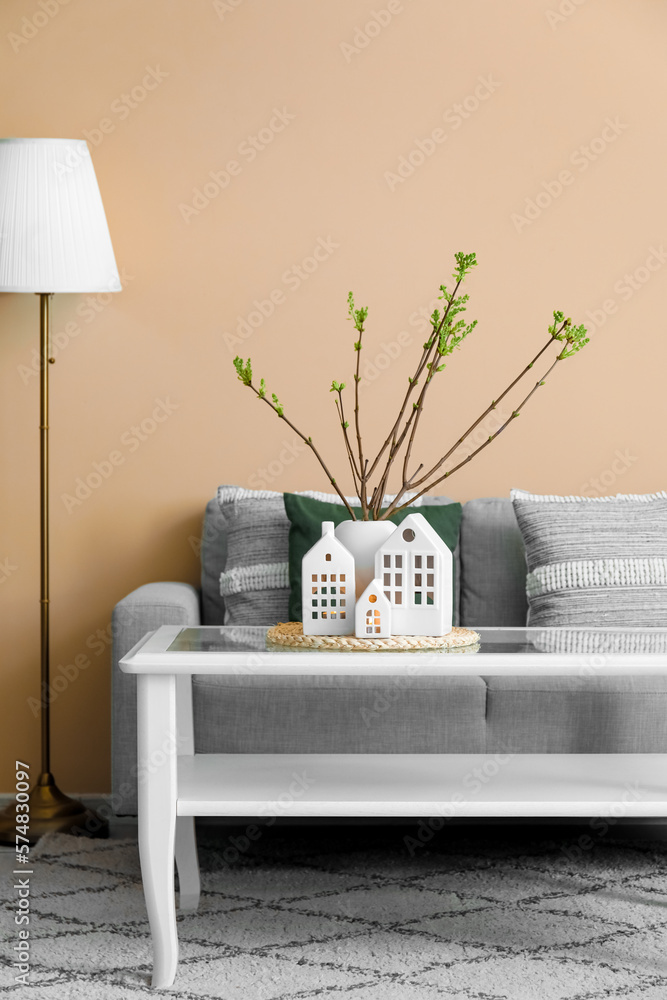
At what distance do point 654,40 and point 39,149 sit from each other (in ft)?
5.97

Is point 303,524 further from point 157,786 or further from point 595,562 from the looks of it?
point 157,786

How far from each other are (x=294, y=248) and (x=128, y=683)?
4.55 feet

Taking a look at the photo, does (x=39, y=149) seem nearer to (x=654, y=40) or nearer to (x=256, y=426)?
(x=256, y=426)

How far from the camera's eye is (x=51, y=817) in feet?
9.35

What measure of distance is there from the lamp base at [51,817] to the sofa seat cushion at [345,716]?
0.61 m

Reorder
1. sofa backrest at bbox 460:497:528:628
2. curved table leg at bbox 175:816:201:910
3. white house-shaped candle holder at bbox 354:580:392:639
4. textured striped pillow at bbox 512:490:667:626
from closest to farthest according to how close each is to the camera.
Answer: white house-shaped candle holder at bbox 354:580:392:639
curved table leg at bbox 175:816:201:910
textured striped pillow at bbox 512:490:667:626
sofa backrest at bbox 460:497:528:628

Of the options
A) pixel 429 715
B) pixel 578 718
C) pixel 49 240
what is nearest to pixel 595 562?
pixel 578 718

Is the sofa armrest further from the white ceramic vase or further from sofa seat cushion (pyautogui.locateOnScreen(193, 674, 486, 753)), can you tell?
the white ceramic vase

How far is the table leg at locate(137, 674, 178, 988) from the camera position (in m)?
1.84

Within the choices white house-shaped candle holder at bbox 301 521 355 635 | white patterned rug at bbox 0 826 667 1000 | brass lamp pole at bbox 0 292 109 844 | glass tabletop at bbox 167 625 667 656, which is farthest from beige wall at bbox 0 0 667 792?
white house-shaped candle holder at bbox 301 521 355 635

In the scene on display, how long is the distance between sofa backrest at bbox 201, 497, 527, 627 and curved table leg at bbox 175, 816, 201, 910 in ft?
2.52

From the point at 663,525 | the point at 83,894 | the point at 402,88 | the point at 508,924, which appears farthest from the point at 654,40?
the point at 83,894

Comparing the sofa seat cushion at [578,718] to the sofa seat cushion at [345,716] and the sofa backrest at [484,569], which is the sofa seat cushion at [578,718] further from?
the sofa backrest at [484,569]

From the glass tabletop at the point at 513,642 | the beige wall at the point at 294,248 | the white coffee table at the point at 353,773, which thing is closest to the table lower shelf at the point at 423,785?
the white coffee table at the point at 353,773
